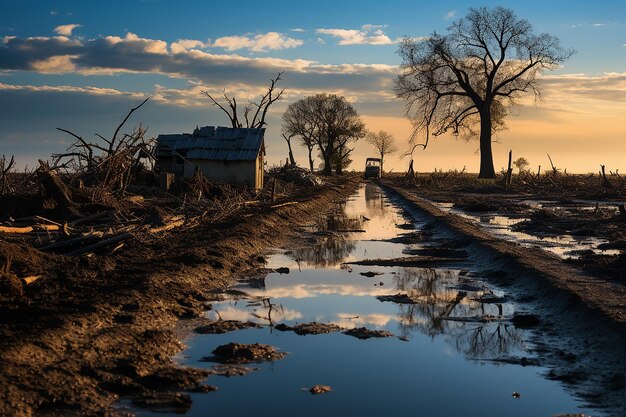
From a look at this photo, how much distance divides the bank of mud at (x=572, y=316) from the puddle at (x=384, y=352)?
243 millimetres

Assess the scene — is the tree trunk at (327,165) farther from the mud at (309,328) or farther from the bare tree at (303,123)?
the mud at (309,328)

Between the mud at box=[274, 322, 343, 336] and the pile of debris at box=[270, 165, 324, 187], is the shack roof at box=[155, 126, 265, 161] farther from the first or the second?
the mud at box=[274, 322, 343, 336]

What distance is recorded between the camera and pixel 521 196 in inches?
1654

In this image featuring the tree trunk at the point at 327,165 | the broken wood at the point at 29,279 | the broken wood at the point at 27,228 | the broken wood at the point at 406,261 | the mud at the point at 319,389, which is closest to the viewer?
the mud at the point at 319,389

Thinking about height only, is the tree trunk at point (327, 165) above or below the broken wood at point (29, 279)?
above

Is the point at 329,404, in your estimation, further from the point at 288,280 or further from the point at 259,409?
the point at 288,280

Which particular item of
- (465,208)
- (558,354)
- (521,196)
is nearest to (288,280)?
(558,354)

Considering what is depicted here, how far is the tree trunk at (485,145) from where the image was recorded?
56.9 metres

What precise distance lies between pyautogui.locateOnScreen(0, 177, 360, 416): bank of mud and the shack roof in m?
22.4

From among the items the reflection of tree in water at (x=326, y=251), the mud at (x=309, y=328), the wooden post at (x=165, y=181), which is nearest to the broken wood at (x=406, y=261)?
the reflection of tree in water at (x=326, y=251)

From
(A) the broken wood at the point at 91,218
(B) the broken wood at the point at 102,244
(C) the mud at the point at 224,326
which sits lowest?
(C) the mud at the point at 224,326

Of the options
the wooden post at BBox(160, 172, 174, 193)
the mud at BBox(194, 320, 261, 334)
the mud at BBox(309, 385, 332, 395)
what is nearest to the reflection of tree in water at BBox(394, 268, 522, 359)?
the mud at BBox(194, 320, 261, 334)

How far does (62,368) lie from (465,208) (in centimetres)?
2672

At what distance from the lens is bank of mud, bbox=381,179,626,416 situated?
655 centimetres
